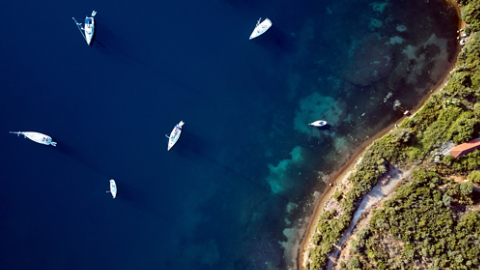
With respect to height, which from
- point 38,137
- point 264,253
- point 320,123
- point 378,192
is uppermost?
point 320,123

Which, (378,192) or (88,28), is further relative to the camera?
(88,28)

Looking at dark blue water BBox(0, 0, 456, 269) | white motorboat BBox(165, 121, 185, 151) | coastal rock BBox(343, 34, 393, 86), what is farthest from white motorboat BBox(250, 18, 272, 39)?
white motorboat BBox(165, 121, 185, 151)

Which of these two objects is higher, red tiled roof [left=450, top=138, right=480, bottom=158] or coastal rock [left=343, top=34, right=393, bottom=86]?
coastal rock [left=343, top=34, right=393, bottom=86]

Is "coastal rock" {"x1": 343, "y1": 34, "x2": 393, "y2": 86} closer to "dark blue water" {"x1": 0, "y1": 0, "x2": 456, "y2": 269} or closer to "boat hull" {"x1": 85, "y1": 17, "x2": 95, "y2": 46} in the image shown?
"dark blue water" {"x1": 0, "y1": 0, "x2": 456, "y2": 269}

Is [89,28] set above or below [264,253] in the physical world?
above

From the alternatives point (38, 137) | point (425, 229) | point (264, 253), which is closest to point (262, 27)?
point (264, 253)

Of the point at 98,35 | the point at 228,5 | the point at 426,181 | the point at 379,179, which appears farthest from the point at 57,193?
the point at 426,181

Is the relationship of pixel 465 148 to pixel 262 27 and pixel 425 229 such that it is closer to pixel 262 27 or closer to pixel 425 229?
pixel 425 229
